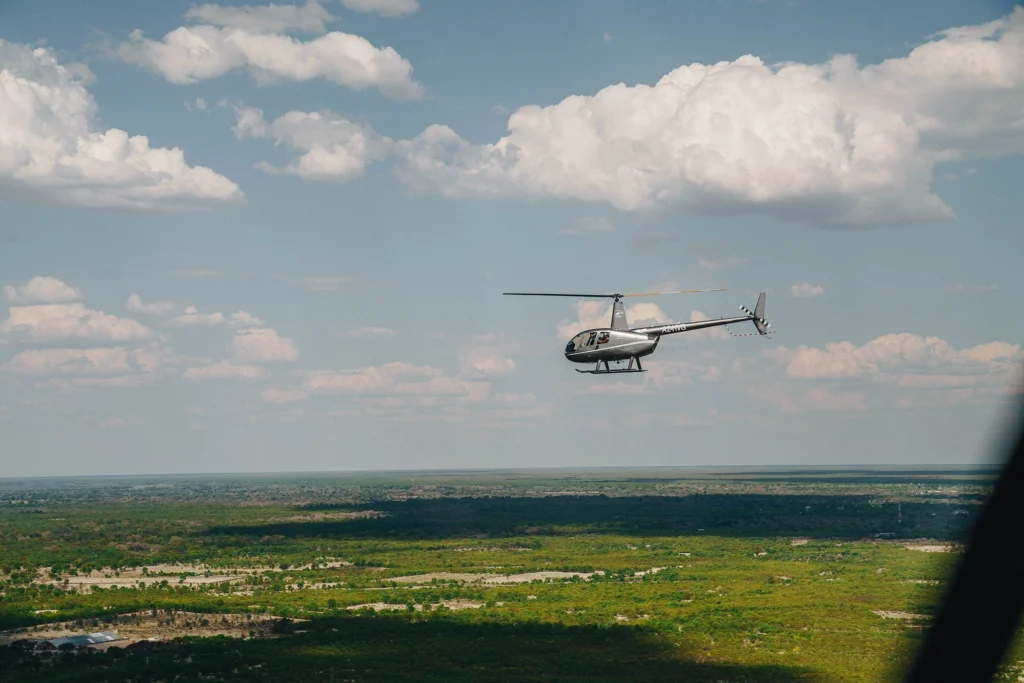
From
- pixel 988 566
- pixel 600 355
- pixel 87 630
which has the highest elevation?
pixel 600 355

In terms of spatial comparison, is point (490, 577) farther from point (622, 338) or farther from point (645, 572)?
point (622, 338)

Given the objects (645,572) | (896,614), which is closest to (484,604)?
(645,572)

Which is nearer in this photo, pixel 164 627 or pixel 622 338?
pixel 622 338

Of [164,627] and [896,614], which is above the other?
[896,614]

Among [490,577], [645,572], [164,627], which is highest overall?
[645,572]

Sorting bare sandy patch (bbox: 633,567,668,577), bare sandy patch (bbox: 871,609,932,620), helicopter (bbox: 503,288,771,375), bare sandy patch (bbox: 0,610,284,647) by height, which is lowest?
bare sandy patch (bbox: 0,610,284,647)

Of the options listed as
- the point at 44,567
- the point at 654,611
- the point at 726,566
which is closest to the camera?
the point at 654,611

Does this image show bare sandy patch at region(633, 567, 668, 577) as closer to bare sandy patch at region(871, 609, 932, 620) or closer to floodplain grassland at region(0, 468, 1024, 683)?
floodplain grassland at region(0, 468, 1024, 683)

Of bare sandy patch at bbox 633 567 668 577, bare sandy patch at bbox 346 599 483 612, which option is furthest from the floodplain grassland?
bare sandy patch at bbox 346 599 483 612

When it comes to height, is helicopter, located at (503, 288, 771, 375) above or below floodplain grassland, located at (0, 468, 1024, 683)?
above

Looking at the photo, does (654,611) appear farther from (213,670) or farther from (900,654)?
(213,670)

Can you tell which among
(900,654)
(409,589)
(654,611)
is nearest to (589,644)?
(654,611)
